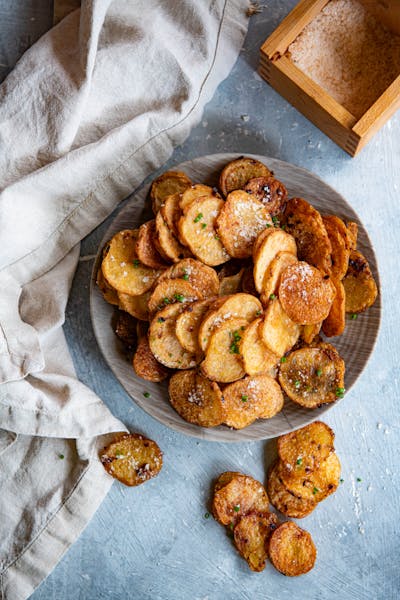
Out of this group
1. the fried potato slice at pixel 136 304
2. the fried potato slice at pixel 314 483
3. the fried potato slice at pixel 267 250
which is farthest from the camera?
the fried potato slice at pixel 314 483

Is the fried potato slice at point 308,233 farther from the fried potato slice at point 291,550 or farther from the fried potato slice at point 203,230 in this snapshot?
the fried potato slice at point 291,550

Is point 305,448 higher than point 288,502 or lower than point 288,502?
higher

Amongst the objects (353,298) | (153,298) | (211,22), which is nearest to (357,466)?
(353,298)

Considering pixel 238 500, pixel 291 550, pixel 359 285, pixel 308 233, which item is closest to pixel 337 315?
pixel 359 285

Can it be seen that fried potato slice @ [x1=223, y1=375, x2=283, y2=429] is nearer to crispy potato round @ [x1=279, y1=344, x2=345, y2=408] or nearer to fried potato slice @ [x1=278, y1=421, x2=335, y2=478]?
crispy potato round @ [x1=279, y1=344, x2=345, y2=408]

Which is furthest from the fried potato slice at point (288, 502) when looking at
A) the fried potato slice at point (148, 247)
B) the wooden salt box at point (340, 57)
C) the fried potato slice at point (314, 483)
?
the wooden salt box at point (340, 57)

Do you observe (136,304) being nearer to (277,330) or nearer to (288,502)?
(277,330)

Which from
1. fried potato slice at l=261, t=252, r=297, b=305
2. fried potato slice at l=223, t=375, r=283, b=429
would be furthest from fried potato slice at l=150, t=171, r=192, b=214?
fried potato slice at l=223, t=375, r=283, b=429
